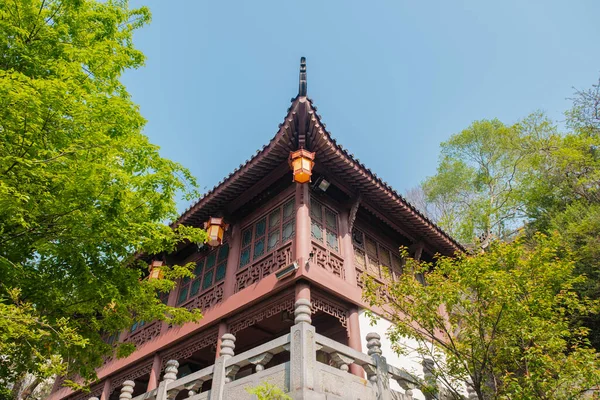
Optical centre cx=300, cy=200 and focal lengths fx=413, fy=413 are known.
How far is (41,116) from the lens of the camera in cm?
455

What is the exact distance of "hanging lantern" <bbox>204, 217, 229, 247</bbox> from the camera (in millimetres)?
9383

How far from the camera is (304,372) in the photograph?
196 inches

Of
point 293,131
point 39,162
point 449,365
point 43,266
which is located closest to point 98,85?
point 39,162

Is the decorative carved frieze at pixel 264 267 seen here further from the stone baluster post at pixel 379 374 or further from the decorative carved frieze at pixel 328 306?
the stone baluster post at pixel 379 374

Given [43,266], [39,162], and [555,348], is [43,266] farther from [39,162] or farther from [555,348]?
[555,348]

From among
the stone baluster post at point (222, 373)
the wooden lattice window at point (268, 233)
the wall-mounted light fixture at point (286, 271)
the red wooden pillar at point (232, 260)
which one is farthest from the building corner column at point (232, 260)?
the stone baluster post at point (222, 373)

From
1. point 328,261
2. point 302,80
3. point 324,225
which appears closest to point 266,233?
point 324,225

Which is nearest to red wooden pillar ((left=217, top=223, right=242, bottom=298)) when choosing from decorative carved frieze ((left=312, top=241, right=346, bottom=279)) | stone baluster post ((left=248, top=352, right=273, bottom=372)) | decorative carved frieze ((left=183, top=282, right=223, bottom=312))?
decorative carved frieze ((left=183, top=282, right=223, bottom=312))

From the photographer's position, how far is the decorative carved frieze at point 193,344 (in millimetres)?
8602

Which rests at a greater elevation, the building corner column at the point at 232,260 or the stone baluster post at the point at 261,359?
the building corner column at the point at 232,260

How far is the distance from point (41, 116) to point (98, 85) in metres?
1.61

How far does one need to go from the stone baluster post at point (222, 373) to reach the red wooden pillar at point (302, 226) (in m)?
1.77

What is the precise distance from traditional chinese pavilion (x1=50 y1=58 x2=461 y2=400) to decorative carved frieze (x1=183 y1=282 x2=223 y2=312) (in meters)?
0.03

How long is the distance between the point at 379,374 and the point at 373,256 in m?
3.96
